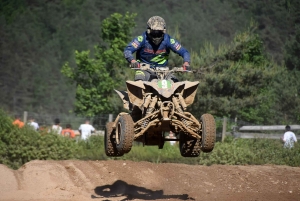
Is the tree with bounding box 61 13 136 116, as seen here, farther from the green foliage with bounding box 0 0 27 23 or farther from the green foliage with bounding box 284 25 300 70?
the green foliage with bounding box 0 0 27 23

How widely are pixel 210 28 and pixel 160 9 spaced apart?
12.8 feet

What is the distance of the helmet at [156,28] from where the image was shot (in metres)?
12.4

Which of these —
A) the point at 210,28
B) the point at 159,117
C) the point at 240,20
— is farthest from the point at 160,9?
the point at 159,117

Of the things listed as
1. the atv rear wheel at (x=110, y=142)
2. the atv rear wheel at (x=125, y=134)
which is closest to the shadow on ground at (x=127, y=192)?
the atv rear wheel at (x=110, y=142)

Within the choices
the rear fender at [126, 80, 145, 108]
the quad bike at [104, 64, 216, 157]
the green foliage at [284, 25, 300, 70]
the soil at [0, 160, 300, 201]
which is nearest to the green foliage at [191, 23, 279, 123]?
the green foliage at [284, 25, 300, 70]

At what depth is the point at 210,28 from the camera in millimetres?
46969

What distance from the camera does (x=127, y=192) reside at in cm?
1471

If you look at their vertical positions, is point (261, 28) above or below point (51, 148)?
above

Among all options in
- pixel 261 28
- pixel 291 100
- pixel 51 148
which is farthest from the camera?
pixel 261 28

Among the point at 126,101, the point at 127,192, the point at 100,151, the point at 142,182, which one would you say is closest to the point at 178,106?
the point at 126,101

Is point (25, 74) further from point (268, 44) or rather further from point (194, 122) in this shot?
point (194, 122)

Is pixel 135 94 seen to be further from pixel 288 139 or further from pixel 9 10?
pixel 9 10

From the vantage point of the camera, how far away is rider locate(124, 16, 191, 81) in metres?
12.4

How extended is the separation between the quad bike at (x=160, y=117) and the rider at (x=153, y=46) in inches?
19.2
